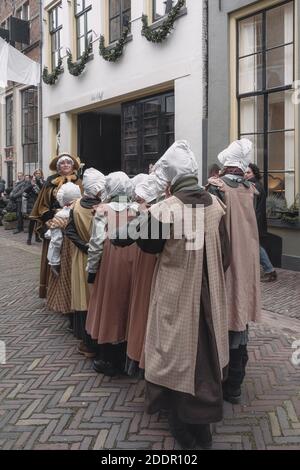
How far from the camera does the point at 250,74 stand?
27.1 feet

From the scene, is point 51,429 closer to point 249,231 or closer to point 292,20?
point 249,231

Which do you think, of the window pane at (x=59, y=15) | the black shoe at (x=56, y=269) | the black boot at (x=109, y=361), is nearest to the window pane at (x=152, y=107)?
the window pane at (x=59, y=15)

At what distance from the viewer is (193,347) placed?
103 inches

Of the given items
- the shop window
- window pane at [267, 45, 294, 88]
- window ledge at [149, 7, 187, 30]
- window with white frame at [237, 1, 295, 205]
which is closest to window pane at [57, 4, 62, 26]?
the shop window

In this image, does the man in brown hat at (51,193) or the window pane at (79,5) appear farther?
the window pane at (79,5)

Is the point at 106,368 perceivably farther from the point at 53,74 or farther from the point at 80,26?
the point at 53,74

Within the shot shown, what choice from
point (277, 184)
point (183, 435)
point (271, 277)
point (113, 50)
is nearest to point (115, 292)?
point (183, 435)

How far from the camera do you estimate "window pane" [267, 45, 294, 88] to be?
7.57 meters

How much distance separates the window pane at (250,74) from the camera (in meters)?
8.11

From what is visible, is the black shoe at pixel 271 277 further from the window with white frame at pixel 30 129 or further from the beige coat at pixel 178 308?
the window with white frame at pixel 30 129

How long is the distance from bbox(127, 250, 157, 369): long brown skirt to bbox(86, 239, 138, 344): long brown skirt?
0.32 metres

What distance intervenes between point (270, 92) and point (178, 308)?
630 centimetres

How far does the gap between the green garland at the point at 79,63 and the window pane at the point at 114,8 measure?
109 cm

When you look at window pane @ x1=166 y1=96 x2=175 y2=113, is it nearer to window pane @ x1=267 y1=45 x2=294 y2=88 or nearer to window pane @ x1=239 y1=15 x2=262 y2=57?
window pane @ x1=239 y1=15 x2=262 y2=57
